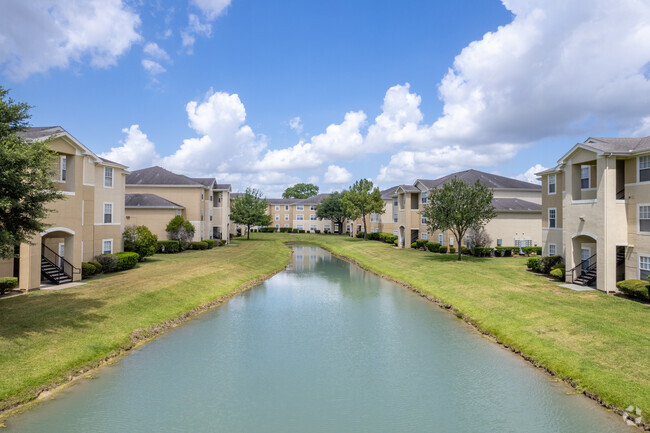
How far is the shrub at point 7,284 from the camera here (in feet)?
66.6

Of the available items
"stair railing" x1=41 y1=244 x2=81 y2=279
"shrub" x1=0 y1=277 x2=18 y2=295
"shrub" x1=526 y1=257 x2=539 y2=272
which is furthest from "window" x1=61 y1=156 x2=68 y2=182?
"shrub" x1=526 y1=257 x2=539 y2=272

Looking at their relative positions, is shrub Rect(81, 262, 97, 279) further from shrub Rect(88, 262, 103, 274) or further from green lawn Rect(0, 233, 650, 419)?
green lawn Rect(0, 233, 650, 419)

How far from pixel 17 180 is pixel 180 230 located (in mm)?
32224

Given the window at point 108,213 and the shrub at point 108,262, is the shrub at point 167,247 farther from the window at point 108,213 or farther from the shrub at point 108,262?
the shrub at point 108,262

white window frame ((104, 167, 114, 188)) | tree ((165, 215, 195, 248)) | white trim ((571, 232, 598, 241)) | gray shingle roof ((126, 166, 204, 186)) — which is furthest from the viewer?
gray shingle roof ((126, 166, 204, 186))

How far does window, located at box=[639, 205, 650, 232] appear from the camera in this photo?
22.1 metres

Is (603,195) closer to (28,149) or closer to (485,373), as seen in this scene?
(485,373)

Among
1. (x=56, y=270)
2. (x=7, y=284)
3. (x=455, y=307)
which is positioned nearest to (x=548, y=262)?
(x=455, y=307)

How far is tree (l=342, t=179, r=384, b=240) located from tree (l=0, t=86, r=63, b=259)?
54613 millimetres

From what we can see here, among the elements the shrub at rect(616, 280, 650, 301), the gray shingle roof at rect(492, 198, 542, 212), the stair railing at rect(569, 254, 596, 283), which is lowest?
the shrub at rect(616, 280, 650, 301)

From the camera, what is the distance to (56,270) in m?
25.2

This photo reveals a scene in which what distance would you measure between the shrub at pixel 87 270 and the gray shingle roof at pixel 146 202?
18.2 m

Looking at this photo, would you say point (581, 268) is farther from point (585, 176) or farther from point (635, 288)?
point (585, 176)

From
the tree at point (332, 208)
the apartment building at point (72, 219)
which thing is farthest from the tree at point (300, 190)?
the apartment building at point (72, 219)
